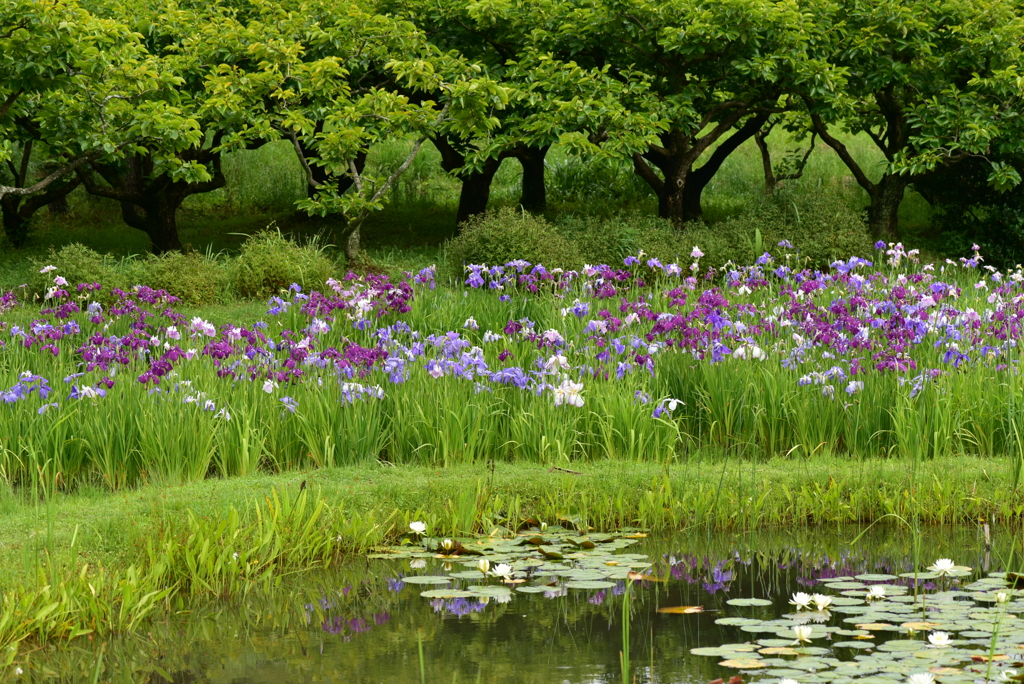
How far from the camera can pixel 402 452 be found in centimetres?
693

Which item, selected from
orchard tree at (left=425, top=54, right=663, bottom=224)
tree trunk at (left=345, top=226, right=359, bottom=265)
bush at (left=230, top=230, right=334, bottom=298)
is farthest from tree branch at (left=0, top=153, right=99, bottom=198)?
orchard tree at (left=425, top=54, right=663, bottom=224)

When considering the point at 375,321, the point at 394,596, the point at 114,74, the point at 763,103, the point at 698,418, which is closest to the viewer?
the point at 394,596

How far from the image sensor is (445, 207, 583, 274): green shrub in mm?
13008

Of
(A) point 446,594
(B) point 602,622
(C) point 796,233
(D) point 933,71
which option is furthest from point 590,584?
(D) point 933,71

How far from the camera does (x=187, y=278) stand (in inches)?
493

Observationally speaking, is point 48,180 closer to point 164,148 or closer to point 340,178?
point 164,148

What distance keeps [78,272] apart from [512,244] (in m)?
5.09

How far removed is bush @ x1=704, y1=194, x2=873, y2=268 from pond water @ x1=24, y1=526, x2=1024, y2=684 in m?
8.75

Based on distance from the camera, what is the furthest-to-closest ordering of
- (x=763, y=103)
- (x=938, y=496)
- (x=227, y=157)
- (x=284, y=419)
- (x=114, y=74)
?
1. (x=227, y=157)
2. (x=763, y=103)
3. (x=114, y=74)
4. (x=284, y=419)
5. (x=938, y=496)

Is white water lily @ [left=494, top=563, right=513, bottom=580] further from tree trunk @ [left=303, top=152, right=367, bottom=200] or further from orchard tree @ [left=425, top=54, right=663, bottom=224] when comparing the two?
tree trunk @ [left=303, top=152, right=367, bottom=200]

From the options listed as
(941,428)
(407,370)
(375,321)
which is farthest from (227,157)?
(941,428)

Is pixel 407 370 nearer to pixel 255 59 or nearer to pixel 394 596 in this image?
pixel 394 596

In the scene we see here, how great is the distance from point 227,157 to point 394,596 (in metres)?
20.7

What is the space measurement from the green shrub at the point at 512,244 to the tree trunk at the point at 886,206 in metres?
5.74
